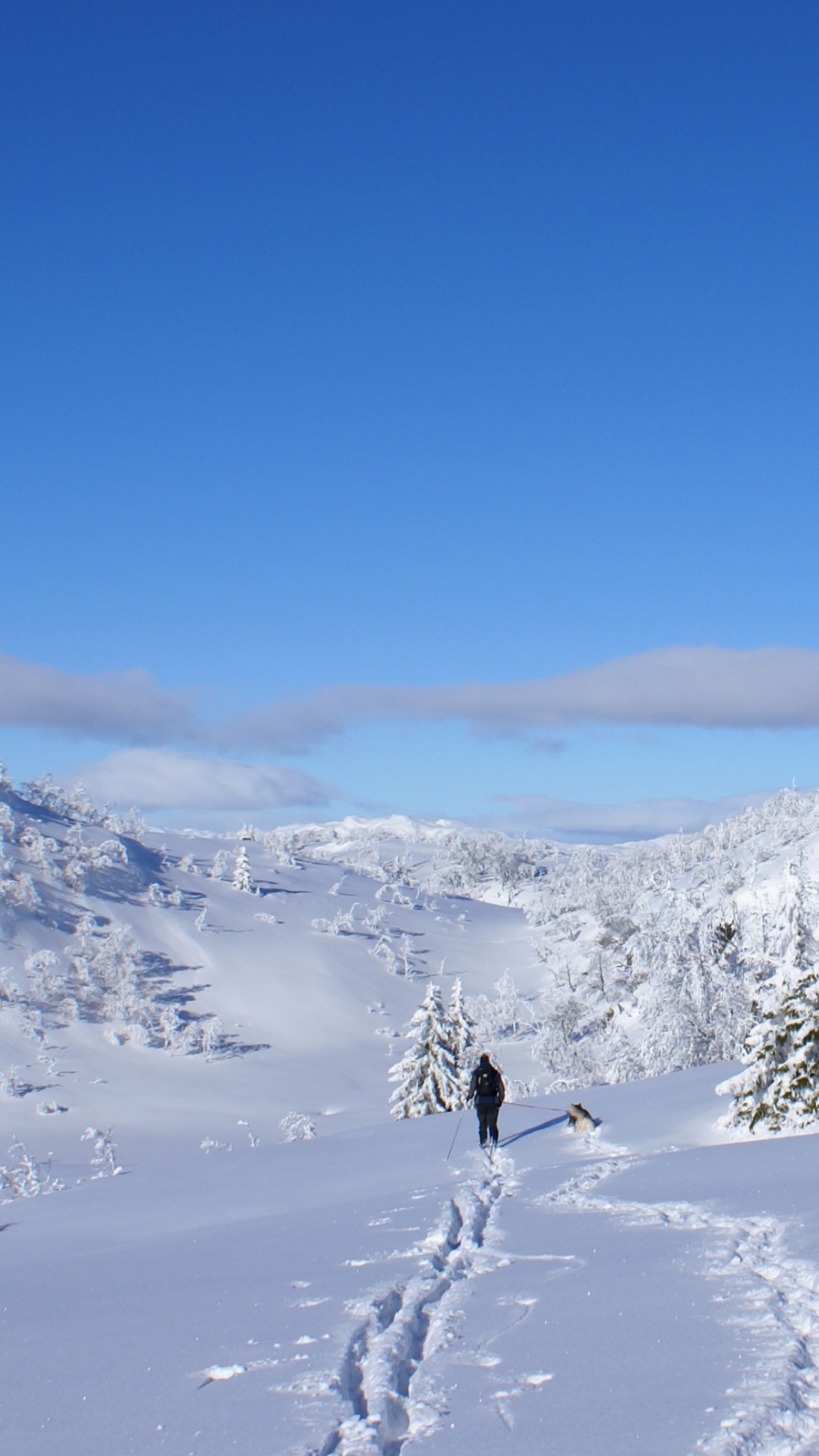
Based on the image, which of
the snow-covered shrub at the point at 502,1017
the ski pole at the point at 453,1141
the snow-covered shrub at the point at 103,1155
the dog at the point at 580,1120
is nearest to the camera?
the ski pole at the point at 453,1141

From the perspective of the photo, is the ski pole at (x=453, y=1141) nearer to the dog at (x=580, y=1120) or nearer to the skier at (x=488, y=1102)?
the skier at (x=488, y=1102)

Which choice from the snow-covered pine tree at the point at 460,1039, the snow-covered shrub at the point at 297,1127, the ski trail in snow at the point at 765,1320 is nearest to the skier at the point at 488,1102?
the ski trail in snow at the point at 765,1320

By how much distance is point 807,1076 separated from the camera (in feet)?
44.3

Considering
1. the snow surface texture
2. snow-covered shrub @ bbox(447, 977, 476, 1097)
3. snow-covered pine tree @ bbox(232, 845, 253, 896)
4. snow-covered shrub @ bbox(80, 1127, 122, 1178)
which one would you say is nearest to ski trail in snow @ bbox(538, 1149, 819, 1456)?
the snow surface texture

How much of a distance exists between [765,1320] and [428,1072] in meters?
26.0

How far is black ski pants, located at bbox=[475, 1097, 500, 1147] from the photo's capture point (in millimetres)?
14602

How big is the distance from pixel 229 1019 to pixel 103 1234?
55.3 metres

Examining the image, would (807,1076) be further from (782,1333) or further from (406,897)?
(406,897)

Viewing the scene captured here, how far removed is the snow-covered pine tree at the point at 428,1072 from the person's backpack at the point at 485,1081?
49.5ft

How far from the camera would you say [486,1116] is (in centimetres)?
1470

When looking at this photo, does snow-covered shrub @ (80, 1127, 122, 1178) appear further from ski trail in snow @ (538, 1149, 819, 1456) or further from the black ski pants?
ski trail in snow @ (538, 1149, 819, 1456)

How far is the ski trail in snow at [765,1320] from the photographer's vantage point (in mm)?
4363

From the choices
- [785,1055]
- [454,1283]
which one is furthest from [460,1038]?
[454,1283]

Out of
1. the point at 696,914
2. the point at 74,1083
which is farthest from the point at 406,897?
the point at 696,914
